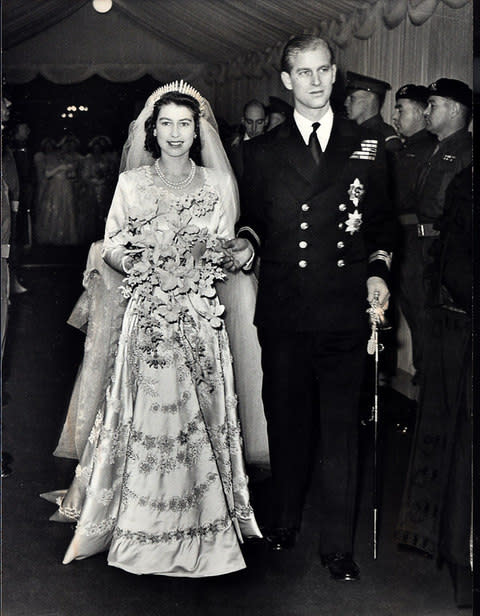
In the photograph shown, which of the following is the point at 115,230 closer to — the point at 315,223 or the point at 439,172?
the point at 315,223

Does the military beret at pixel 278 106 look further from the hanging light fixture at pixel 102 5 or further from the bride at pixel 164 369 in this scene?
the hanging light fixture at pixel 102 5

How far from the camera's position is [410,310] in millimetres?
2641

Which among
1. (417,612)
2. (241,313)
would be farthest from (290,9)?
(417,612)

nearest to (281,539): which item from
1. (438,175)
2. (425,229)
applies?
(425,229)

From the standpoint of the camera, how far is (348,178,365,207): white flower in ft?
8.42

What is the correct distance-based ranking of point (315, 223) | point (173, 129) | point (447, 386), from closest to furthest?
Answer: point (173, 129) < point (315, 223) < point (447, 386)

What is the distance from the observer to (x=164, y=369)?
2488 millimetres

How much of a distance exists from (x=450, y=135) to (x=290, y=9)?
0.56 meters

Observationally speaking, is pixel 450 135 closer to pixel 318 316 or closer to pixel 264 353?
pixel 318 316

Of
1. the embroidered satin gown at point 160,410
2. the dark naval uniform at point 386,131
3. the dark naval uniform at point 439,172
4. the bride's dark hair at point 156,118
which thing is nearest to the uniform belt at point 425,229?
the dark naval uniform at point 439,172

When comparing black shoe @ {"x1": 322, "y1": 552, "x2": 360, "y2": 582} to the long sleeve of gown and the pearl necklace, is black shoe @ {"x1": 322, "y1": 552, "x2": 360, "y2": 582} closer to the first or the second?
the long sleeve of gown

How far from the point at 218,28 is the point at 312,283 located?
72 cm

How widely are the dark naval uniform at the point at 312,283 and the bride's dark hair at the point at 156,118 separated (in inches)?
6.1

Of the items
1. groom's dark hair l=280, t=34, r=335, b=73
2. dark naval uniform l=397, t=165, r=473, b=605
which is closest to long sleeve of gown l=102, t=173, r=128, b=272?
groom's dark hair l=280, t=34, r=335, b=73
